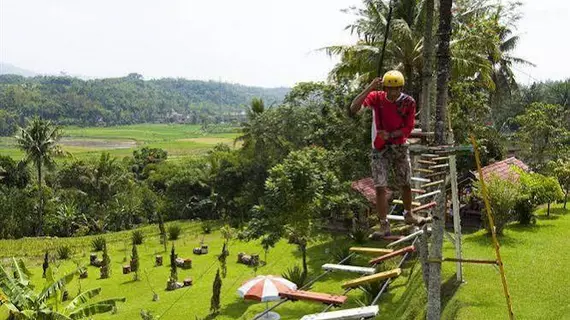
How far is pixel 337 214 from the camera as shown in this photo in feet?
83.3

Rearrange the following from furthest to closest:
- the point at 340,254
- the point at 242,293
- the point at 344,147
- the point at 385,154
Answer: the point at 344,147
the point at 340,254
the point at 242,293
the point at 385,154

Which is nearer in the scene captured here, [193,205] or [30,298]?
[30,298]

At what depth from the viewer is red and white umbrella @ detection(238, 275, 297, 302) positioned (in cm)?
1358

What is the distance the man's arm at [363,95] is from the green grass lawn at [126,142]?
75565mm

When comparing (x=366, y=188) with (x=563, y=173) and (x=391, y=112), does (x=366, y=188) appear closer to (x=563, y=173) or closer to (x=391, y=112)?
(x=563, y=173)

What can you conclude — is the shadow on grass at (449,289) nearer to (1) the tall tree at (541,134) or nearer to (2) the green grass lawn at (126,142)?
(1) the tall tree at (541,134)

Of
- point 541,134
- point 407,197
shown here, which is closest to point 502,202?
Result: point 407,197

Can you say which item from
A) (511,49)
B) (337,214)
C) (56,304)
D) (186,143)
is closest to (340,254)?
(337,214)

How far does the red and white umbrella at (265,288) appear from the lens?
13.6 metres

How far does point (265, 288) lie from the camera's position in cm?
1373

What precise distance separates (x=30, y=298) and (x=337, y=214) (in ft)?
53.0

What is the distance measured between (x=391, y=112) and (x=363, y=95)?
40 cm

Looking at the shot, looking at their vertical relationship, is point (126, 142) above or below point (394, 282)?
above

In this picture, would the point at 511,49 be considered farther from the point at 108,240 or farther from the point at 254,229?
the point at 108,240
